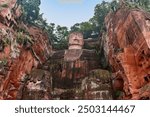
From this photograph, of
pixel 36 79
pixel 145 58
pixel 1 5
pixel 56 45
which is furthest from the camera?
pixel 56 45

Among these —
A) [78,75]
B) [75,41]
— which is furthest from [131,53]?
[75,41]

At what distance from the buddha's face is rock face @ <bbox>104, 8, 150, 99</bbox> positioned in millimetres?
9658

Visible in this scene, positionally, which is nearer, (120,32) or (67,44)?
(120,32)

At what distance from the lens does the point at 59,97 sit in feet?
77.2

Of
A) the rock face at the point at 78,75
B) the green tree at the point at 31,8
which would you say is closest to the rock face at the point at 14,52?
the rock face at the point at 78,75

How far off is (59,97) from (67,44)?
39.7 ft

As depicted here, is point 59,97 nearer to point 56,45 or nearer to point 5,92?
point 5,92

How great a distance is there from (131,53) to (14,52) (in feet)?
29.2

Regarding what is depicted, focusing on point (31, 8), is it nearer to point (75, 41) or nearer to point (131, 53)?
point (75, 41)

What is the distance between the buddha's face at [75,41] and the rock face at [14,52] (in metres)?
5.64

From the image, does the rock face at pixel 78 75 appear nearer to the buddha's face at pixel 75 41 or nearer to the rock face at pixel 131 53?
the buddha's face at pixel 75 41

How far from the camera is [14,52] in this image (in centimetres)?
2181

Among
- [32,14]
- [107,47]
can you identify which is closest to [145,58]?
[107,47]

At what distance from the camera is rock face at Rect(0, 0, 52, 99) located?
20641 millimetres
